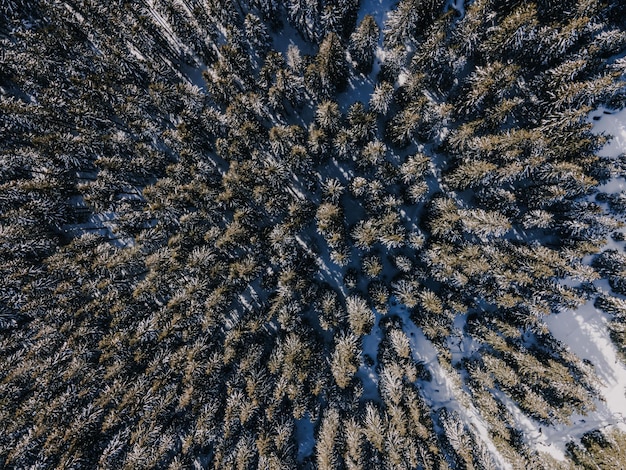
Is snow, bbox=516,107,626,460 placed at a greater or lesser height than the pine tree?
lesser

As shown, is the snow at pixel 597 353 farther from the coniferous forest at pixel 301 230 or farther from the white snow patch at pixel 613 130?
the white snow patch at pixel 613 130

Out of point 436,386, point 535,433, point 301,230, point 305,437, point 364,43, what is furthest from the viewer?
point 305,437

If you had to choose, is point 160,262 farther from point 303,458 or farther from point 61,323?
point 303,458

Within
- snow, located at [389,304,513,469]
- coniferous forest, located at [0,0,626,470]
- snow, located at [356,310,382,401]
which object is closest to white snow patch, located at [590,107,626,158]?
coniferous forest, located at [0,0,626,470]

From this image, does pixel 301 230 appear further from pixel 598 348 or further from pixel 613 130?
pixel 598 348

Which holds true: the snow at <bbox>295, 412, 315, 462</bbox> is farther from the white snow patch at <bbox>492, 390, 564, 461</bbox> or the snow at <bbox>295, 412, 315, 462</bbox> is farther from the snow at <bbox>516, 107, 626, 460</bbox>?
the snow at <bbox>516, 107, 626, 460</bbox>

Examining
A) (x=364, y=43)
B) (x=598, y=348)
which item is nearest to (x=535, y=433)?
(x=598, y=348)

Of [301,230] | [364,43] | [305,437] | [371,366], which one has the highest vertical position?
[364,43]

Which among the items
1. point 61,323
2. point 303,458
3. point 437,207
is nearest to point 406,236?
point 437,207

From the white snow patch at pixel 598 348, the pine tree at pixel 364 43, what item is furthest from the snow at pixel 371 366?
the pine tree at pixel 364 43
